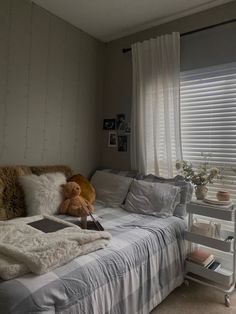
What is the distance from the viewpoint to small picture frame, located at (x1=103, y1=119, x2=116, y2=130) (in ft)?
10.4

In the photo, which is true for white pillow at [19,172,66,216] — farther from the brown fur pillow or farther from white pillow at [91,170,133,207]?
white pillow at [91,170,133,207]

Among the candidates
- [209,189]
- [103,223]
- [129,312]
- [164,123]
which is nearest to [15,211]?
[103,223]

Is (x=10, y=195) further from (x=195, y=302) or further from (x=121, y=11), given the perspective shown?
(x=121, y=11)

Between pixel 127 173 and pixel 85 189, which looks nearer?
pixel 85 189

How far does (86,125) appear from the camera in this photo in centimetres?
310

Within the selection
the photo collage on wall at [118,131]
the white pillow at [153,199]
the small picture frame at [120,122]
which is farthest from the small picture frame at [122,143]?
the white pillow at [153,199]

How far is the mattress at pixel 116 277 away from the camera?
1104 mm

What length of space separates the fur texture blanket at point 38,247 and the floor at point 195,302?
816 mm

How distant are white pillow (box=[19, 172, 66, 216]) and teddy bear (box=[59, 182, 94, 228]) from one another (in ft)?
0.17

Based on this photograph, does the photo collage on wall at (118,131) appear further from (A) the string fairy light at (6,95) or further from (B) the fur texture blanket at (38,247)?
(B) the fur texture blanket at (38,247)

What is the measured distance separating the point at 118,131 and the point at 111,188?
79cm

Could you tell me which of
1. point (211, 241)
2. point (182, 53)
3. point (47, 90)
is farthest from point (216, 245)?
point (47, 90)

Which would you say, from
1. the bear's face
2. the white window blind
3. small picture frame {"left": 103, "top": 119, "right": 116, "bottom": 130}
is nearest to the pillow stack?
the white window blind

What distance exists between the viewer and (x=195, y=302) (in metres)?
1.96
